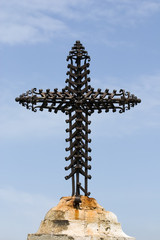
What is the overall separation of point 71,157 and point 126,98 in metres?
2.34

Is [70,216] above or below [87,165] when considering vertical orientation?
below

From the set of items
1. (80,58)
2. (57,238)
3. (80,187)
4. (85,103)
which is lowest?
(57,238)

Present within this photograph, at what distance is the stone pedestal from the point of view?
49.6ft

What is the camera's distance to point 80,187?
16109 millimetres

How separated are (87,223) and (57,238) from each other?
929 mm

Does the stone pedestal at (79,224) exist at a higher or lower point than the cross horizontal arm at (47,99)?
lower

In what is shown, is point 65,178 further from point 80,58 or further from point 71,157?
point 80,58

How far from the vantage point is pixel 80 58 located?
55.7 feet

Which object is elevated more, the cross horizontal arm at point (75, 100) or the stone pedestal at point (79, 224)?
the cross horizontal arm at point (75, 100)

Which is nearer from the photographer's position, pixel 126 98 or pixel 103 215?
pixel 103 215

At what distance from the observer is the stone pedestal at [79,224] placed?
15.1 m

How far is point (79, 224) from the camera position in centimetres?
1536

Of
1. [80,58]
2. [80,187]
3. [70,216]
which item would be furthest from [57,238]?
[80,58]

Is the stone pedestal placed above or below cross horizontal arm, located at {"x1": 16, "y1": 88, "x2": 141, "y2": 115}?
below
